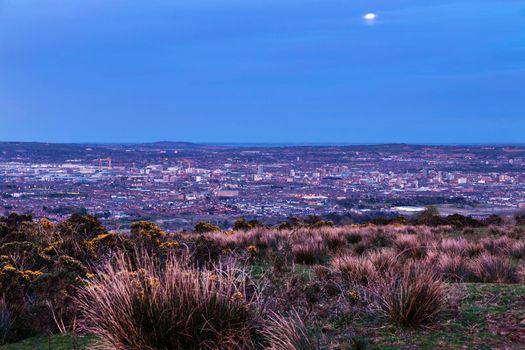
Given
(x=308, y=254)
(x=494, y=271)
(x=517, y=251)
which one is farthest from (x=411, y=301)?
(x=517, y=251)

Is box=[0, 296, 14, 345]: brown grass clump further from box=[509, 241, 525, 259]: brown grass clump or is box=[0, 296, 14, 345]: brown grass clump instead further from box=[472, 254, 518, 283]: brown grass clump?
box=[509, 241, 525, 259]: brown grass clump

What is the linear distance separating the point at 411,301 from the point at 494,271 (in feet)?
13.6

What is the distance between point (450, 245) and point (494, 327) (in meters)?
7.48

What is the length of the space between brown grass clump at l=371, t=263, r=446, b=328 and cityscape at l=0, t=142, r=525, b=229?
18.2m

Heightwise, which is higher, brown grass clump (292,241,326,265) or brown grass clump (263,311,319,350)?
brown grass clump (263,311,319,350)

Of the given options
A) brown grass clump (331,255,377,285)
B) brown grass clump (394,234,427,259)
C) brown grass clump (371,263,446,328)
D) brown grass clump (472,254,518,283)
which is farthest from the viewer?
brown grass clump (394,234,427,259)

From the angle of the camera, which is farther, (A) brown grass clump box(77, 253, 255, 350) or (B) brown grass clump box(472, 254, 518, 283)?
(B) brown grass clump box(472, 254, 518, 283)

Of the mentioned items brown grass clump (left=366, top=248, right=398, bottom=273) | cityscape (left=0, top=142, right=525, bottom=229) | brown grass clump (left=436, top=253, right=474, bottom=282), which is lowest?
cityscape (left=0, top=142, right=525, bottom=229)

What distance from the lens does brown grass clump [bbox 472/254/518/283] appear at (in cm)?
884

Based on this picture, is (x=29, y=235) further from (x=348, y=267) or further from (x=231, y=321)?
(x=231, y=321)

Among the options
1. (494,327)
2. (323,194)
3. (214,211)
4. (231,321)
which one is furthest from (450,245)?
(323,194)

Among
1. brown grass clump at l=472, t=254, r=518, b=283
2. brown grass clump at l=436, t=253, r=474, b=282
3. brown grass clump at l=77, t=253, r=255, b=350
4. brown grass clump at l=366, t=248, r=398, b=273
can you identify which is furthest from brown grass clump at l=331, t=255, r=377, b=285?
brown grass clump at l=77, t=253, r=255, b=350

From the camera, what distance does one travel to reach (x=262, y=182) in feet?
185

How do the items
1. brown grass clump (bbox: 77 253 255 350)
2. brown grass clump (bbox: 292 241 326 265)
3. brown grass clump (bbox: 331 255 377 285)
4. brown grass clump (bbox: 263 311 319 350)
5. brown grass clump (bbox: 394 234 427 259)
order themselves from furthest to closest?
1. brown grass clump (bbox: 394 234 427 259)
2. brown grass clump (bbox: 292 241 326 265)
3. brown grass clump (bbox: 331 255 377 285)
4. brown grass clump (bbox: 77 253 255 350)
5. brown grass clump (bbox: 263 311 319 350)
